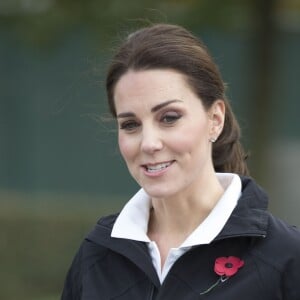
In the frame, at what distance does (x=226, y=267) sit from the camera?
9.34 feet

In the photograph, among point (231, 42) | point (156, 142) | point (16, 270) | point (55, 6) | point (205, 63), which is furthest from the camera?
point (231, 42)

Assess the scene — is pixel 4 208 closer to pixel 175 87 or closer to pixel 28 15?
pixel 28 15

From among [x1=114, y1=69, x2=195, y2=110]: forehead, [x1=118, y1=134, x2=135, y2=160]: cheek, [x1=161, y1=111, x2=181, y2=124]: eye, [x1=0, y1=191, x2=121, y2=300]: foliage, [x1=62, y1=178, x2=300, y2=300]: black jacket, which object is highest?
[x1=114, y1=69, x2=195, y2=110]: forehead

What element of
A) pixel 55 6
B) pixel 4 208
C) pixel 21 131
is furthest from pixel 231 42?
pixel 55 6

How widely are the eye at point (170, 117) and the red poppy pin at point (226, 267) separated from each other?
43 cm

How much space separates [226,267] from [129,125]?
0.51 m

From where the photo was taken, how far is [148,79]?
2.92 metres

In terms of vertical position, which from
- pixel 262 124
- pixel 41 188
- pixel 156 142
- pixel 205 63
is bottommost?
pixel 41 188

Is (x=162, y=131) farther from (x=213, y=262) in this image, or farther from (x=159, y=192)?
(x=213, y=262)

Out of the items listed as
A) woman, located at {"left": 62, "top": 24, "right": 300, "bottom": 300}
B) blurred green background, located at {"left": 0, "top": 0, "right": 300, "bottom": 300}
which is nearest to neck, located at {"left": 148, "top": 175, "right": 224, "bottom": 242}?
woman, located at {"left": 62, "top": 24, "right": 300, "bottom": 300}

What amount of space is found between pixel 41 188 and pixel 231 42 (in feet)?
9.12

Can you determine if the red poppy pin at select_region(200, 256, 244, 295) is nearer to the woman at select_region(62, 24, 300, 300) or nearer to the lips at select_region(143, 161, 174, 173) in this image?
the woman at select_region(62, 24, 300, 300)

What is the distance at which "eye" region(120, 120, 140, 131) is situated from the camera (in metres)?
2.94

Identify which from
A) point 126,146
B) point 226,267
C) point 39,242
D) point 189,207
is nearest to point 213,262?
point 226,267
